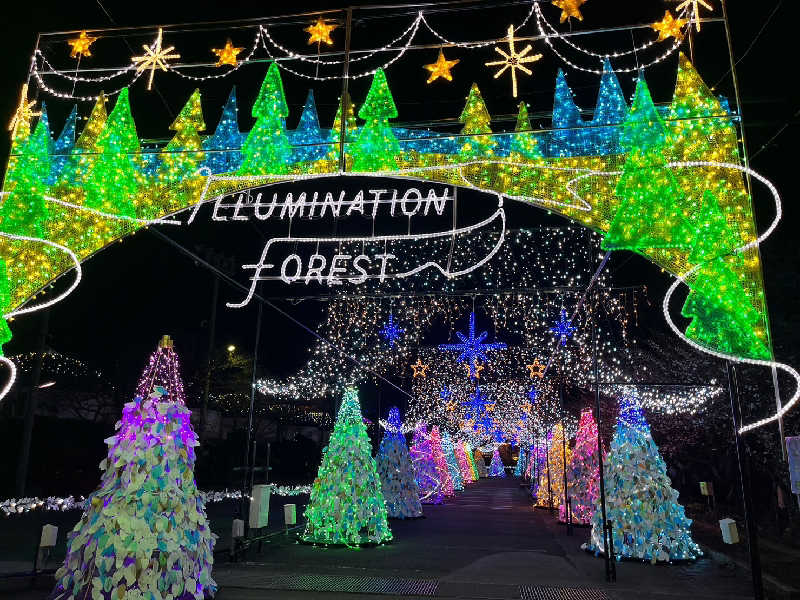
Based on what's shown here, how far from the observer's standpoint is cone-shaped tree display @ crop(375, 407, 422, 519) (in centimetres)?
1587

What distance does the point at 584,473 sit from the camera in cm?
1447

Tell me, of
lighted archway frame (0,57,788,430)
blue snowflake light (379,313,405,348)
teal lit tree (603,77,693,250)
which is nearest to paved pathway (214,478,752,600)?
lighted archway frame (0,57,788,430)

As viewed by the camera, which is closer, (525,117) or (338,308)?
(525,117)

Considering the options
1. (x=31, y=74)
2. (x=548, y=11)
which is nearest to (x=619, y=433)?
(x=548, y=11)

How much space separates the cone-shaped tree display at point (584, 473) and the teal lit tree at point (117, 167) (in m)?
11.7

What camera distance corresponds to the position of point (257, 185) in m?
7.20

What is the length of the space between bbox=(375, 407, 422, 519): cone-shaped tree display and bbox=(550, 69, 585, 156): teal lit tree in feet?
36.7

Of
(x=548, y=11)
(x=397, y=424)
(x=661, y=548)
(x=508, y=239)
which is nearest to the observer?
(x=548, y=11)

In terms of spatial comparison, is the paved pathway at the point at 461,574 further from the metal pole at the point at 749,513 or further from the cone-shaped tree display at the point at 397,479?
the cone-shaped tree display at the point at 397,479

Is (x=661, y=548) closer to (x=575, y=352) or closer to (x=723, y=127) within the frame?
(x=723, y=127)

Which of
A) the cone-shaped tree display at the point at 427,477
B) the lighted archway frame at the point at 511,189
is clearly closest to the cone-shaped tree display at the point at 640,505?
the lighted archway frame at the point at 511,189

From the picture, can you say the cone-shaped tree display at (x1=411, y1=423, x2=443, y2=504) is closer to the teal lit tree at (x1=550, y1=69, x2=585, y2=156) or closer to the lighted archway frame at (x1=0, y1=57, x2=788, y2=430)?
the lighted archway frame at (x1=0, y1=57, x2=788, y2=430)

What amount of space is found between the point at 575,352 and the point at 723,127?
44.5 ft

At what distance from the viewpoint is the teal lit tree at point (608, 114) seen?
254 inches
